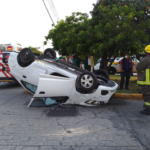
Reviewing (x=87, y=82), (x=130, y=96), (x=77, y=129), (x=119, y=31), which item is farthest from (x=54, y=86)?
(x=119, y=31)

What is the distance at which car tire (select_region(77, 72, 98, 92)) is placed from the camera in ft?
15.8

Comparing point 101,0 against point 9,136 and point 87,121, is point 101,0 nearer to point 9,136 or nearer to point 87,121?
point 87,121

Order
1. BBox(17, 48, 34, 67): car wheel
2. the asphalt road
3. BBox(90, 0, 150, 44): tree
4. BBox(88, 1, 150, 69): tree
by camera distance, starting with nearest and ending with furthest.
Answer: the asphalt road
BBox(17, 48, 34, 67): car wheel
BBox(88, 1, 150, 69): tree
BBox(90, 0, 150, 44): tree

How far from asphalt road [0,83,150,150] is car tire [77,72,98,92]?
639mm

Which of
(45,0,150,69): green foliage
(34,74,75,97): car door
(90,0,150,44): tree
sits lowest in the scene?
(34,74,75,97): car door

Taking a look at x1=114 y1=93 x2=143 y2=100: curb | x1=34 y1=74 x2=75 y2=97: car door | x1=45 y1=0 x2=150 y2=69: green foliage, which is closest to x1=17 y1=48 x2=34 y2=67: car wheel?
x1=34 y1=74 x2=75 y2=97: car door

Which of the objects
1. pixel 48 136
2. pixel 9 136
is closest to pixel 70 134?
pixel 48 136

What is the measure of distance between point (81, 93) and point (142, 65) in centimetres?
174

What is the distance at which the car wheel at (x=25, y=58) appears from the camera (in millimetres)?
5465

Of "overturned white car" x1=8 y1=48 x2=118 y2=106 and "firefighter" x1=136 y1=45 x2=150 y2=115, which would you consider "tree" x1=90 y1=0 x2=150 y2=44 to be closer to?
"firefighter" x1=136 y1=45 x2=150 y2=115

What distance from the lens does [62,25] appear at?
12.7 meters

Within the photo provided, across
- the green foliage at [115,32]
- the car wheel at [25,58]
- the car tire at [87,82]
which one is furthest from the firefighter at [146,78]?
the car wheel at [25,58]

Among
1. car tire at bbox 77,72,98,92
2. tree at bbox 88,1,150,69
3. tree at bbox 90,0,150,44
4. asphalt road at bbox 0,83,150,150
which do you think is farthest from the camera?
tree at bbox 90,0,150,44

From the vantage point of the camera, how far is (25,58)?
18.1ft
